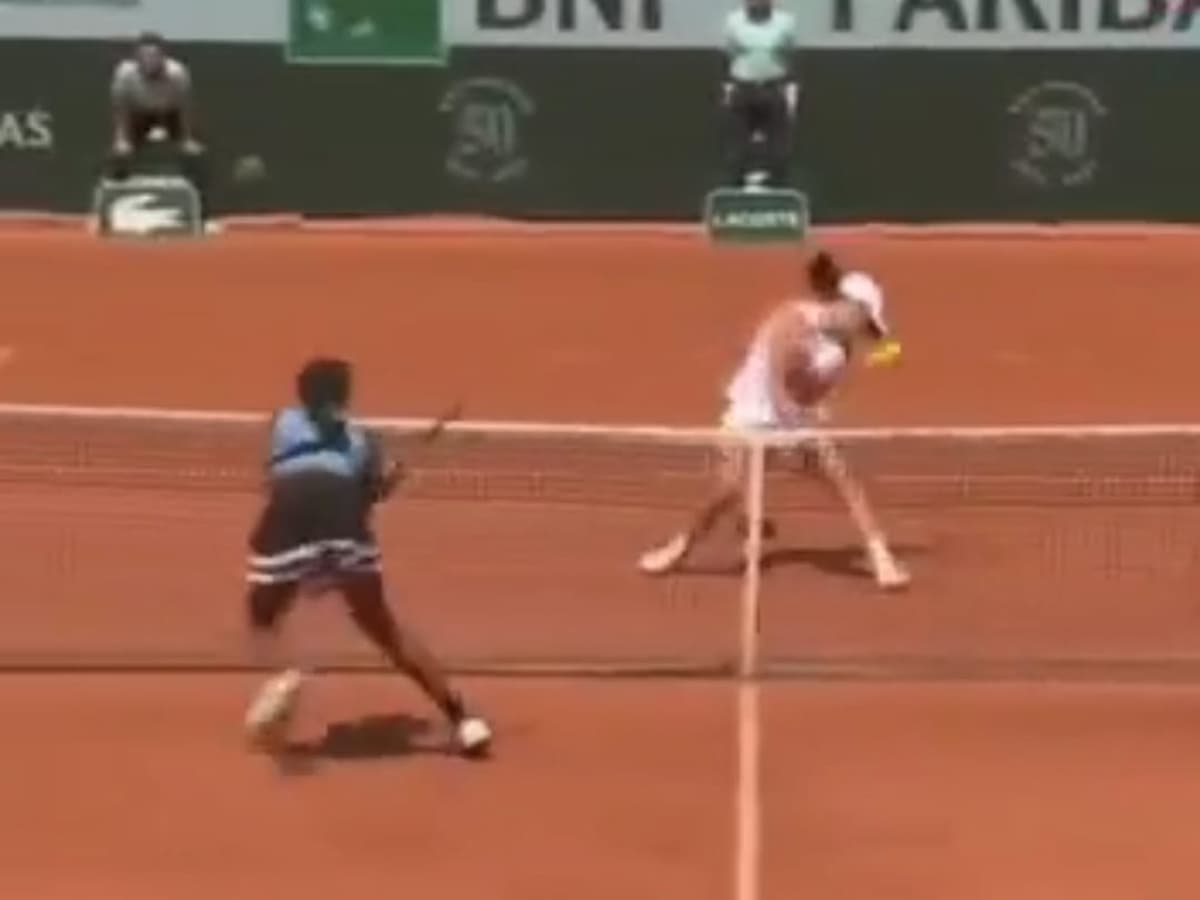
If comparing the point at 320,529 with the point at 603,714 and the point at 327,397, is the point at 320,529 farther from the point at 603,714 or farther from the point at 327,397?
the point at 603,714

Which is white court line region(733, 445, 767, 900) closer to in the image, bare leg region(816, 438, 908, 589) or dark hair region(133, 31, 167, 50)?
bare leg region(816, 438, 908, 589)

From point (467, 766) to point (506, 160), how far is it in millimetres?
14558

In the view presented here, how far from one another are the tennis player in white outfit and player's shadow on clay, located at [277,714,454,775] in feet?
7.70

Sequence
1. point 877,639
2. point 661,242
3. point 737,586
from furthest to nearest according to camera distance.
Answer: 1. point 661,242
2. point 737,586
3. point 877,639

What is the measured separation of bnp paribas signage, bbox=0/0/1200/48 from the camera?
24.2 meters

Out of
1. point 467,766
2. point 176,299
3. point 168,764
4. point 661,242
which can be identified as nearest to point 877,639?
point 467,766

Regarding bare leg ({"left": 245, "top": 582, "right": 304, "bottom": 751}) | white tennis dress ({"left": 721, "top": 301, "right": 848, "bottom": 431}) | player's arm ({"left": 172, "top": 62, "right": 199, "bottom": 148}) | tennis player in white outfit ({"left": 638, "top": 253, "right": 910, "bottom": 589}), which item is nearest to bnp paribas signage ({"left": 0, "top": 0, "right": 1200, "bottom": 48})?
player's arm ({"left": 172, "top": 62, "right": 199, "bottom": 148})

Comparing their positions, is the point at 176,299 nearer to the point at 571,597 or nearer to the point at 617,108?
the point at 617,108

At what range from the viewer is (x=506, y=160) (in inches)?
969

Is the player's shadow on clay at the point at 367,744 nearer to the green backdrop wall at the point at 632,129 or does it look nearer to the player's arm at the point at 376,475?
the player's arm at the point at 376,475

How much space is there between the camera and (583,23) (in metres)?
24.3

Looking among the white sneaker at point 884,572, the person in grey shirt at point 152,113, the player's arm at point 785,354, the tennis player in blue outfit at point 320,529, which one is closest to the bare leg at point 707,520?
the player's arm at point 785,354

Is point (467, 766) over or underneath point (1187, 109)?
underneath

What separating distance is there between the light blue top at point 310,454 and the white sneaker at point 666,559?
292 cm
